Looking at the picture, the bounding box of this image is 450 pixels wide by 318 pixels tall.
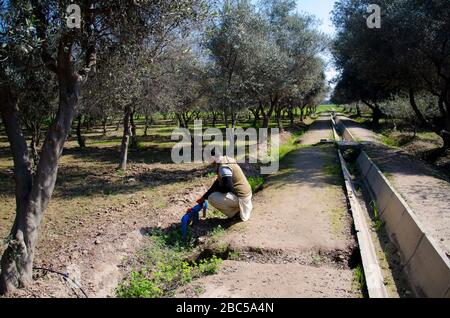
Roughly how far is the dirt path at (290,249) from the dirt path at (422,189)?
1.73 m

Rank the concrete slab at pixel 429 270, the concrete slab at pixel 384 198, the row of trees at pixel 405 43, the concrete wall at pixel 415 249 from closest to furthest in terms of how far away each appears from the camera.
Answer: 1. the concrete slab at pixel 429 270
2. the concrete wall at pixel 415 249
3. the concrete slab at pixel 384 198
4. the row of trees at pixel 405 43

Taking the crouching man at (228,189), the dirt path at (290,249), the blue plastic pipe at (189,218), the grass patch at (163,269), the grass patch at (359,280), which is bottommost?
the grass patch at (163,269)

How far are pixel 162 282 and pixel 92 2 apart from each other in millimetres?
5198

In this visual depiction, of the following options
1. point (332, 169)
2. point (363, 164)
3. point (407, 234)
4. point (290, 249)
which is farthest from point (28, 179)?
point (363, 164)

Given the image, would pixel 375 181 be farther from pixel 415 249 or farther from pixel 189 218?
pixel 189 218

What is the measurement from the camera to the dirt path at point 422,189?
27.5 feet

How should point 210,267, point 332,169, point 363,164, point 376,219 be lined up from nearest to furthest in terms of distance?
1. point 210,267
2. point 376,219
3. point 332,169
4. point 363,164

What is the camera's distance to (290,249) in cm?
768

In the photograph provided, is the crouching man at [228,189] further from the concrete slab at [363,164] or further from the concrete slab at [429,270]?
the concrete slab at [363,164]

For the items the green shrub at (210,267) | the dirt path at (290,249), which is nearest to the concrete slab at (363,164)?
the dirt path at (290,249)

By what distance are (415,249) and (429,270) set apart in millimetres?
1054

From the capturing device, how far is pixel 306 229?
865cm

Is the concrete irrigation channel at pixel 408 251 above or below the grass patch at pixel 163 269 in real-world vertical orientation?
above

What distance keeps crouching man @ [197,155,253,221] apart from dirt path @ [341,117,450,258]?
155 inches
